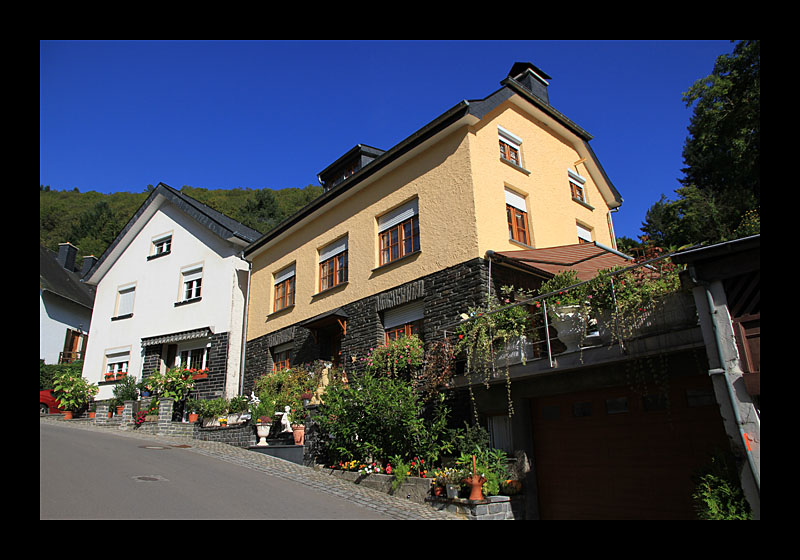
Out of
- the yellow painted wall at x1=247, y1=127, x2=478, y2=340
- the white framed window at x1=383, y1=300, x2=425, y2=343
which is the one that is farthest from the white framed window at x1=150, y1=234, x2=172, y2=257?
the white framed window at x1=383, y1=300, x2=425, y2=343

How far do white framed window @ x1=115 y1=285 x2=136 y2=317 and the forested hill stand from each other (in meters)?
24.1

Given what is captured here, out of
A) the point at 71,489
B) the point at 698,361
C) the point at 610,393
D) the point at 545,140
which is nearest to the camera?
the point at 698,361

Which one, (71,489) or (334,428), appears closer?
(71,489)

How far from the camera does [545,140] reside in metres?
15.7

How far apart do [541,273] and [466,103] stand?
4.31m

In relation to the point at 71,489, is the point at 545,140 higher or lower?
higher

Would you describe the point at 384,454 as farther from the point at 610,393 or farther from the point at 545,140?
the point at 545,140

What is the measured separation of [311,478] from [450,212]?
6.60 m

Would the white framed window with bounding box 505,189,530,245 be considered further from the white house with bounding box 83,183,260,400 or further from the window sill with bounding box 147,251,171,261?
the window sill with bounding box 147,251,171,261

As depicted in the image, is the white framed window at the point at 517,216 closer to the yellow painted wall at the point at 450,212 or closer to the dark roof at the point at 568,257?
the yellow painted wall at the point at 450,212

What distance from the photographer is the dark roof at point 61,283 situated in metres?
28.2

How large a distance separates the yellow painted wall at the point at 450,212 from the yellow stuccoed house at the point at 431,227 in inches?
1.4
